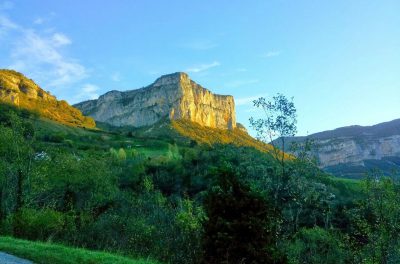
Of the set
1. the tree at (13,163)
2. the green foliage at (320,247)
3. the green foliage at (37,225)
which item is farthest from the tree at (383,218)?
the tree at (13,163)

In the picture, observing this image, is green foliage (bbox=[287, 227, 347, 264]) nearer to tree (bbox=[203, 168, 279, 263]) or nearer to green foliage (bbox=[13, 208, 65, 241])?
tree (bbox=[203, 168, 279, 263])

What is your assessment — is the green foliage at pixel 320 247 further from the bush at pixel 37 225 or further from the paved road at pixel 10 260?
the paved road at pixel 10 260

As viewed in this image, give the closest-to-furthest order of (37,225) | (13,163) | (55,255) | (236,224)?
(55,255) < (236,224) < (37,225) < (13,163)

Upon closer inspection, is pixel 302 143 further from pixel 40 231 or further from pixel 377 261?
pixel 40 231

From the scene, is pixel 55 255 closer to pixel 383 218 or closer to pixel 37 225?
pixel 37 225

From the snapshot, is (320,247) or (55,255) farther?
(320,247)

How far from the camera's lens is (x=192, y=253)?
2178cm

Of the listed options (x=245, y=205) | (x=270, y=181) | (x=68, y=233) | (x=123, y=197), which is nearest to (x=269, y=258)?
(x=245, y=205)

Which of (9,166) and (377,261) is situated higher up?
(9,166)

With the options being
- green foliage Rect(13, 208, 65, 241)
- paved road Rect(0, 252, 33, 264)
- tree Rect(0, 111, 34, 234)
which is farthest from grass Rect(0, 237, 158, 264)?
tree Rect(0, 111, 34, 234)

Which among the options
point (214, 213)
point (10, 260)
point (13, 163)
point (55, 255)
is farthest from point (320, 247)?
point (10, 260)

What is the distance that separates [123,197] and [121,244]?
139ft

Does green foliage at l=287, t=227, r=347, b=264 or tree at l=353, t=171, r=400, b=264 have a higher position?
tree at l=353, t=171, r=400, b=264

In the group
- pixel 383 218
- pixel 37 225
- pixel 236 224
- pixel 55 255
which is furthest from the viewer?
pixel 383 218
